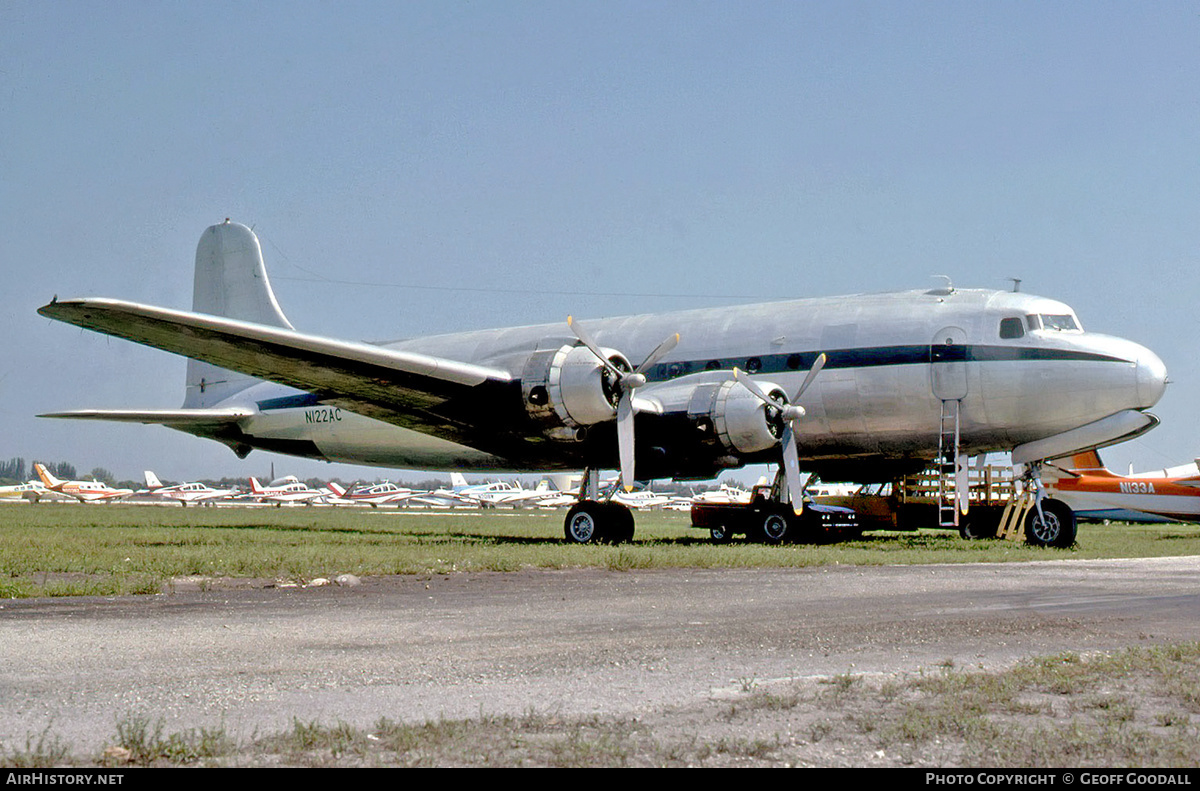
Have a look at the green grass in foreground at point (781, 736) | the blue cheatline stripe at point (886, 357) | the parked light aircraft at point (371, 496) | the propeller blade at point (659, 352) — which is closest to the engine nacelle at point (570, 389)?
the propeller blade at point (659, 352)

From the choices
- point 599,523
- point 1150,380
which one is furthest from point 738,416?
point 1150,380

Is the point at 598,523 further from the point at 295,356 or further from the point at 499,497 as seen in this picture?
the point at 499,497

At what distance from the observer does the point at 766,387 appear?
20.2 metres

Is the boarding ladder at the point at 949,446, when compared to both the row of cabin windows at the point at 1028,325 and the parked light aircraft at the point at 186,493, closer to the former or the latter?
the row of cabin windows at the point at 1028,325

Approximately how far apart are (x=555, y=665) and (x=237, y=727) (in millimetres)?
2257

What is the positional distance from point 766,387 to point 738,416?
3.94 ft

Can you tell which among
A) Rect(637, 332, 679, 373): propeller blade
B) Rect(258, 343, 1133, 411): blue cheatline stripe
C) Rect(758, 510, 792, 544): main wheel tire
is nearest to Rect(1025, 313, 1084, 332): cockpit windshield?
Rect(258, 343, 1133, 411): blue cheatline stripe

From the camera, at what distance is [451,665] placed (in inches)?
249

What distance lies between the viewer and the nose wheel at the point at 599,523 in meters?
20.0

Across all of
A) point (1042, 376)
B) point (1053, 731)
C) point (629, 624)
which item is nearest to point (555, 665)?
point (629, 624)

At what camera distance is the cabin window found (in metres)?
20.2

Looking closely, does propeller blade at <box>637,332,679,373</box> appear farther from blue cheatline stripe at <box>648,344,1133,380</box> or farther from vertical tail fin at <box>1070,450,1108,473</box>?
vertical tail fin at <box>1070,450,1108,473</box>

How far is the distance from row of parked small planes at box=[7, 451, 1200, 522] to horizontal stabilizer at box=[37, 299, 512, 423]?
13.9ft

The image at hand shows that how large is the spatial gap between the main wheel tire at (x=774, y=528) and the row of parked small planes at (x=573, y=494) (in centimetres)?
325
